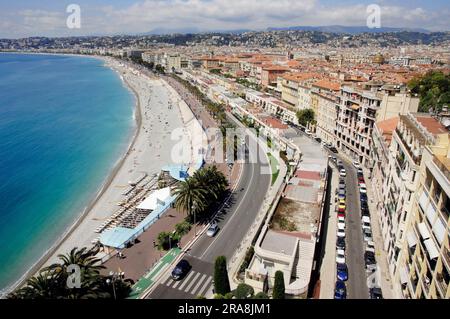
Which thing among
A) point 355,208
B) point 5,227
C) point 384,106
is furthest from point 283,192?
point 5,227

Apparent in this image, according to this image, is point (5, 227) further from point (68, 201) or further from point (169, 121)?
point (169, 121)

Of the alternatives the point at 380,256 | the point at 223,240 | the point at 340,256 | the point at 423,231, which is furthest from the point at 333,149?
the point at 423,231

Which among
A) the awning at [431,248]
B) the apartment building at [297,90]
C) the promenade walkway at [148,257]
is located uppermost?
the apartment building at [297,90]

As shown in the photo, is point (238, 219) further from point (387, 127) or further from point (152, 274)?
point (387, 127)

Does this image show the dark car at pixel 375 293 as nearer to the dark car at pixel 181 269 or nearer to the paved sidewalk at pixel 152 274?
the dark car at pixel 181 269

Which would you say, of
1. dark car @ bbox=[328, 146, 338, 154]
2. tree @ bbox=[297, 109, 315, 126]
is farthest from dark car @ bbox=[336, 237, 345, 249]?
tree @ bbox=[297, 109, 315, 126]

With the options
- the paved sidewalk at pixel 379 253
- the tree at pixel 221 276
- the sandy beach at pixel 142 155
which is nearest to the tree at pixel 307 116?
the sandy beach at pixel 142 155
